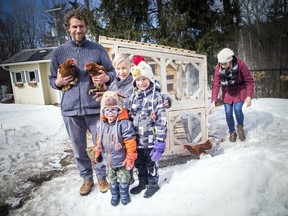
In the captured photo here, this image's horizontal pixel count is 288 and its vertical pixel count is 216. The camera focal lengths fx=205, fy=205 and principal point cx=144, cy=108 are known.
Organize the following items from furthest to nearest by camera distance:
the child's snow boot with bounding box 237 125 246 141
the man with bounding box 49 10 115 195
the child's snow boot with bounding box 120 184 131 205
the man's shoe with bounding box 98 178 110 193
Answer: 1. the child's snow boot with bounding box 237 125 246 141
2. the man's shoe with bounding box 98 178 110 193
3. the man with bounding box 49 10 115 195
4. the child's snow boot with bounding box 120 184 131 205

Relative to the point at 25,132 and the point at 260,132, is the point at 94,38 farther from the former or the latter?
the point at 260,132

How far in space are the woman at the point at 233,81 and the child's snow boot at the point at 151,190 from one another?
94.5 inches

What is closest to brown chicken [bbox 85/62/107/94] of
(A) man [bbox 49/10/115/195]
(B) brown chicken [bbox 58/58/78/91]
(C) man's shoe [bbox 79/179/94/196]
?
(A) man [bbox 49/10/115/195]

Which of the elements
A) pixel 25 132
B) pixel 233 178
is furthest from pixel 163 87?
pixel 25 132

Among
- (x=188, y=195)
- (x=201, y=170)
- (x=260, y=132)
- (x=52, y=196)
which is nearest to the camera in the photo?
(x=188, y=195)

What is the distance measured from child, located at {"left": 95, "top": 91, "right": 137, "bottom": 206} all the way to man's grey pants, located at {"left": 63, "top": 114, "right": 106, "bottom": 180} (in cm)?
31

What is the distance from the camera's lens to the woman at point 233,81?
4051 millimetres

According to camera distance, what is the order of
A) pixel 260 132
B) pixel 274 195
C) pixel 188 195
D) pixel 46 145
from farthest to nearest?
pixel 46 145 → pixel 260 132 → pixel 188 195 → pixel 274 195

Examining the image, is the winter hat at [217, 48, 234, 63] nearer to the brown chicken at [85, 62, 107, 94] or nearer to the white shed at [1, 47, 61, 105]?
the brown chicken at [85, 62, 107, 94]

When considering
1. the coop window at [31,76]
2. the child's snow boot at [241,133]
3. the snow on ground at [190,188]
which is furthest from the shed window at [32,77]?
the child's snow boot at [241,133]

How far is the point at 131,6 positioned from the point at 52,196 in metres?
6.87

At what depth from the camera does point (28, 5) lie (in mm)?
24406

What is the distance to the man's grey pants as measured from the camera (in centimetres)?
267

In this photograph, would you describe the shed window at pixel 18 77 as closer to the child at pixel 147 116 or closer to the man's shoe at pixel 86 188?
the man's shoe at pixel 86 188
